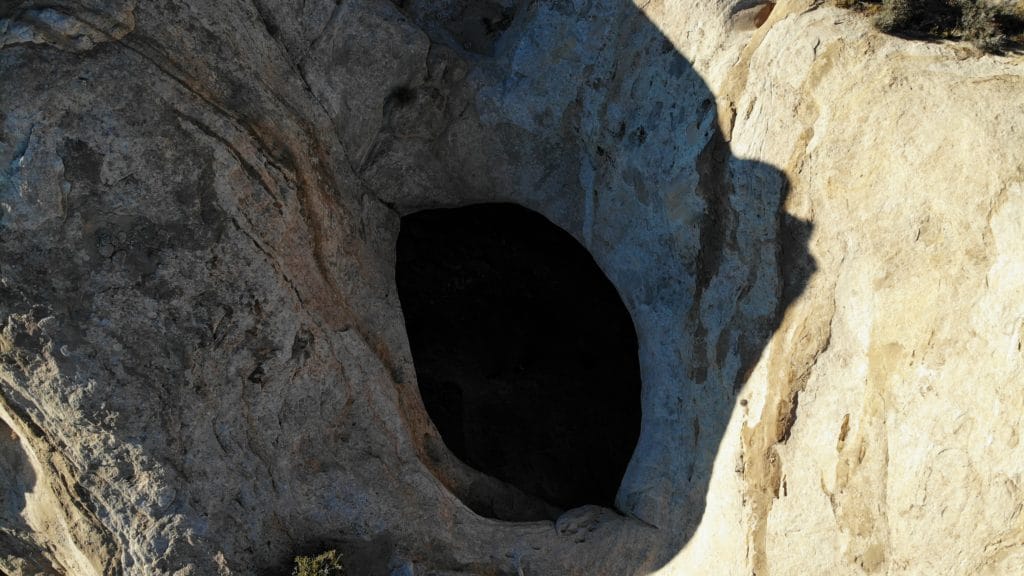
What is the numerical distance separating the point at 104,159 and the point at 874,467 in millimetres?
3860

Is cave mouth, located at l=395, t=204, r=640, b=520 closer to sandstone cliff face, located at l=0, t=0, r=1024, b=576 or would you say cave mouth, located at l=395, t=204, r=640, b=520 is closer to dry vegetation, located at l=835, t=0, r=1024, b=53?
sandstone cliff face, located at l=0, t=0, r=1024, b=576

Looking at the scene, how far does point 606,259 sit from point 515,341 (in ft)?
4.85

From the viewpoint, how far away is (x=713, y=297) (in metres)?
4.54

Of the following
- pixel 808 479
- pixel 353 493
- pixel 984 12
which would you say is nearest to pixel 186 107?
pixel 353 493

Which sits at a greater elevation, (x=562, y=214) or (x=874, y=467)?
(x=562, y=214)

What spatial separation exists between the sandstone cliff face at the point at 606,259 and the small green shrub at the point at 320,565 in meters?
0.15

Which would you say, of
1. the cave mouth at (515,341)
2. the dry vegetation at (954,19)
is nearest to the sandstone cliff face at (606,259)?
the dry vegetation at (954,19)

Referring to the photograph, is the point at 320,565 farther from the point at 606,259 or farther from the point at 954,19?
the point at 954,19

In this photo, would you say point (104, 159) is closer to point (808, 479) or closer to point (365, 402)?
point (365, 402)

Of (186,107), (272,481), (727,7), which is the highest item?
(727,7)

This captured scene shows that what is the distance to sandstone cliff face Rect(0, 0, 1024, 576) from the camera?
3576mm

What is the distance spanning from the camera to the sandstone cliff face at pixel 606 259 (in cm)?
358

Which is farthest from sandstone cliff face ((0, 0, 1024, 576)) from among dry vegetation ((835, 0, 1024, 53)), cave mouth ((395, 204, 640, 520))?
cave mouth ((395, 204, 640, 520))

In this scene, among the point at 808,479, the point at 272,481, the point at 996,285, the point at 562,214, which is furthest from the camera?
the point at 562,214
